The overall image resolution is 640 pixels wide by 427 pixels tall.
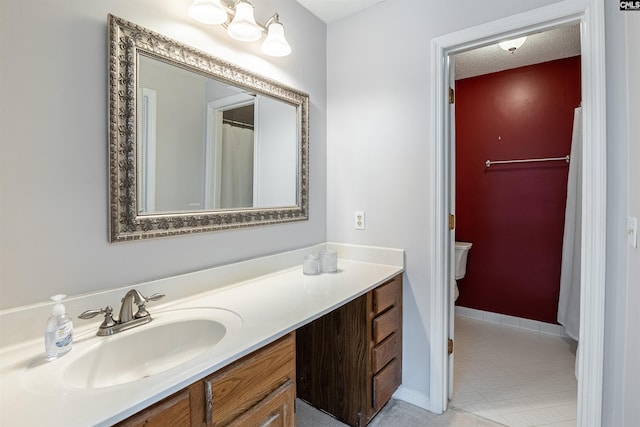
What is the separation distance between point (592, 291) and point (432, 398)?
0.96 meters

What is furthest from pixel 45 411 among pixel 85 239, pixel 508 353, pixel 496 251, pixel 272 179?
pixel 496 251

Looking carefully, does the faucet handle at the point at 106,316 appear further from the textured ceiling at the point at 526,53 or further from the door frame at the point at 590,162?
the textured ceiling at the point at 526,53

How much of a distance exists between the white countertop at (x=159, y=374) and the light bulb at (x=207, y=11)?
3.75ft

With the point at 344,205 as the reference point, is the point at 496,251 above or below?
below

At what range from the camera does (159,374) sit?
756 mm

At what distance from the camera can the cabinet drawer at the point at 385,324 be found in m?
1.55

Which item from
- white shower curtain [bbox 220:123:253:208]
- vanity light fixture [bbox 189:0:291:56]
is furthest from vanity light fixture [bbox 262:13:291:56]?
white shower curtain [bbox 220:123:253:208]

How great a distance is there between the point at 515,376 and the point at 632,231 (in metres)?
1.37

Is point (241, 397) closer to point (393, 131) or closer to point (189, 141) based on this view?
point (189, 141)

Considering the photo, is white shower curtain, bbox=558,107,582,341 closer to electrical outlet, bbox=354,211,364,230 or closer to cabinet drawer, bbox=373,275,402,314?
cabinet drawer, bbox=373,275,402,314

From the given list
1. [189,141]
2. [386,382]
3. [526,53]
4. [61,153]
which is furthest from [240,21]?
[526,53]

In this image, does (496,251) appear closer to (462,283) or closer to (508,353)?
(462,283)

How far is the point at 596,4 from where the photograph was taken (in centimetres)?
130

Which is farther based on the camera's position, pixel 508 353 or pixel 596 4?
pixel 508 353
